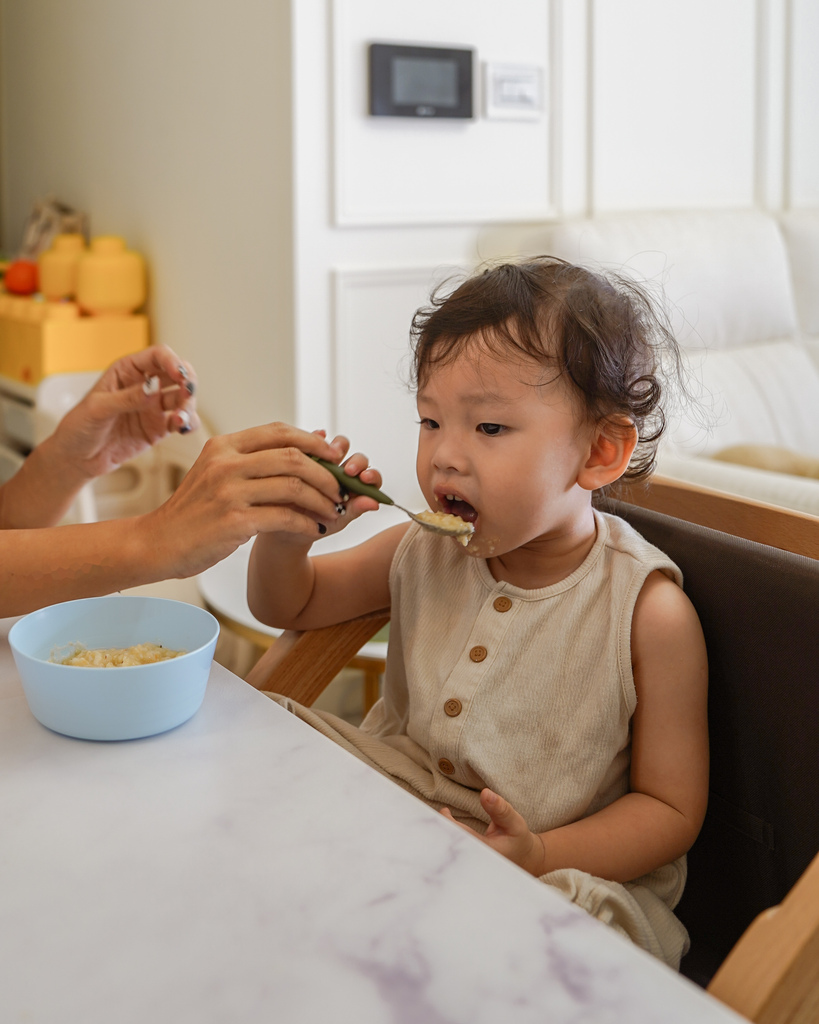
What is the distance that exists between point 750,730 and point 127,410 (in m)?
0.80

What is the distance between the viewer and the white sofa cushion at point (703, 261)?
7.99ft

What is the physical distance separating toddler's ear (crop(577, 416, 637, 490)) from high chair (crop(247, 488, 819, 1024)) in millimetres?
91

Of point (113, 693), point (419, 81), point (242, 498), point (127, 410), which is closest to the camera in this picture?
point (113, 693)

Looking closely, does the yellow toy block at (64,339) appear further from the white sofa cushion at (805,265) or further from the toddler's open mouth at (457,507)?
the toddler's open mouth at (457,507)

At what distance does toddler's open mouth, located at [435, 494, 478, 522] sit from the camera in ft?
3.26

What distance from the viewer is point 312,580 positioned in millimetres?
1125

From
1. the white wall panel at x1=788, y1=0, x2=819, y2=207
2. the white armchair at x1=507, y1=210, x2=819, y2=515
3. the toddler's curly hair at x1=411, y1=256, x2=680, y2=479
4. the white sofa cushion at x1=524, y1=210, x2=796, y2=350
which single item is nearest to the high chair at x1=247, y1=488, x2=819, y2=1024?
the toddler's curly hair at x1=411, y1=256, x2=680, y2=479

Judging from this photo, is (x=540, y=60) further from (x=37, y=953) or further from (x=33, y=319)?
(x=37, y=953)

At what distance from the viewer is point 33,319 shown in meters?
2.96

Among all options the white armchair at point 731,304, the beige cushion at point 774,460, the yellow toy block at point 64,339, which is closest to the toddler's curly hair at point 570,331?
the beige cushion at point 774,460

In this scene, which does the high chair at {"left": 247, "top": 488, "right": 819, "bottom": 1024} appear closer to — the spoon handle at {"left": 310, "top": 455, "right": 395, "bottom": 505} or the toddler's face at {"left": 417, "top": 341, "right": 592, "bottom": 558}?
the toddler's face at {"left": 417, "top": 341, "right": 592, "bottom": 558}

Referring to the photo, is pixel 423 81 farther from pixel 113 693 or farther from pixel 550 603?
pixel 113 693

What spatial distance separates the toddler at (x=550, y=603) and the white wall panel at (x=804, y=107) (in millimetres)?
2413

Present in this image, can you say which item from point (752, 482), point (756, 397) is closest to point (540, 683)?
point (752, 482)
